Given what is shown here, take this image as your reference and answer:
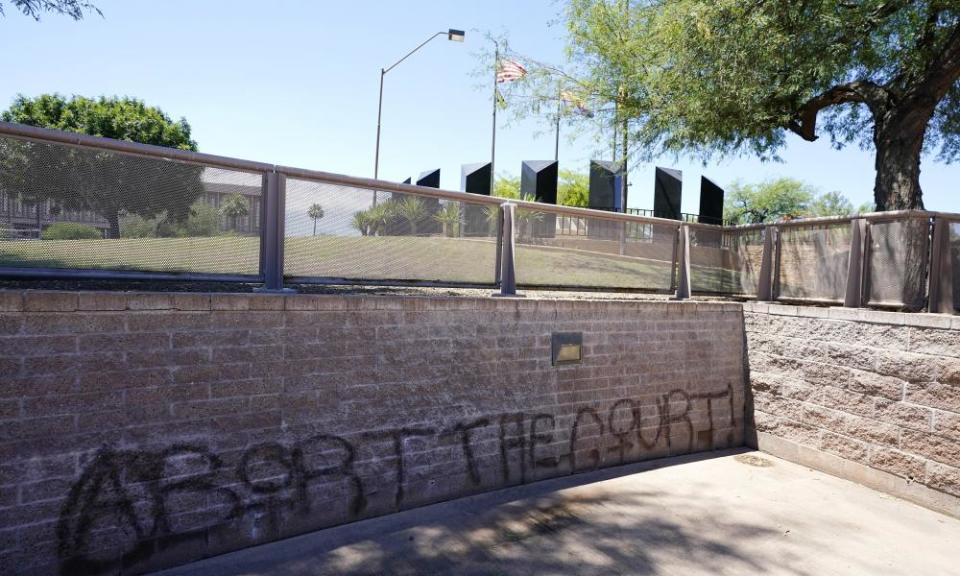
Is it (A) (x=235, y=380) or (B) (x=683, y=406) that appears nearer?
(A) (x=235, y=380)

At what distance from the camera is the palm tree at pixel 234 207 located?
4129 mm

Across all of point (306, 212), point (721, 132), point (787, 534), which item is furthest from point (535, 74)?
point (787, 534)

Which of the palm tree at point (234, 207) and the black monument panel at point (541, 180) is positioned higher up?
the black monument panel at point (541, 180)

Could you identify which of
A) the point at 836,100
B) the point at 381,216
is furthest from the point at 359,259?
the point at 836,100

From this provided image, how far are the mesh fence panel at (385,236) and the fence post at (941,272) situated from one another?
4.28 metres

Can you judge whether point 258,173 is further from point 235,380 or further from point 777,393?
point 777,393

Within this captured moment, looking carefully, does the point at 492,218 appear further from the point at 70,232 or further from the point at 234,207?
the point at 70,232

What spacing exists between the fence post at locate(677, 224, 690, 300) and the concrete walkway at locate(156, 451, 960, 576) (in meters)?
2.35

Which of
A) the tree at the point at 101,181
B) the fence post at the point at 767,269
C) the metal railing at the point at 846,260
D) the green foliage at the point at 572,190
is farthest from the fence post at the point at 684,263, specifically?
the green foliage at the point at 572,190

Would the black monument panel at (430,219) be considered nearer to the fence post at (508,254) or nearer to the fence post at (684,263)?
the fence post at (508,254)

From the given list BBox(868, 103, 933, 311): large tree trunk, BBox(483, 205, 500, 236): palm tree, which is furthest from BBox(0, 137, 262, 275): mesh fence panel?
BBox(868, 103, 933, 311): large tree trunk

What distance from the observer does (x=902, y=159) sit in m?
9.30

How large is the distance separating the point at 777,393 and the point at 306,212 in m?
5.69

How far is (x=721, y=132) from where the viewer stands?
10445mm
